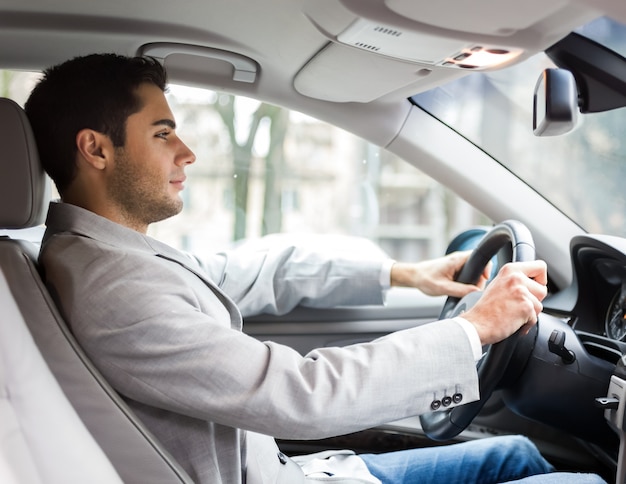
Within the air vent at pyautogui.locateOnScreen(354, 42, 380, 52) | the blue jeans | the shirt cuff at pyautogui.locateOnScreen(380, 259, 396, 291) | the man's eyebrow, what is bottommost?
the blue jeans

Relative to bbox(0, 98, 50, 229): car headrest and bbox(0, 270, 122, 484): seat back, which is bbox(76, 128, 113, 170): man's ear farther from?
bbox(0, 270, 122, 484): seat back

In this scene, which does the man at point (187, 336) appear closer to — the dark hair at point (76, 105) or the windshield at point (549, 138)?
the dark hair at point (76, 105)

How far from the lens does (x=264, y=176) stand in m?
3.29

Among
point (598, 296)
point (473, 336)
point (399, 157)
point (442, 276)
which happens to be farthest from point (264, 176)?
point (473, 336)

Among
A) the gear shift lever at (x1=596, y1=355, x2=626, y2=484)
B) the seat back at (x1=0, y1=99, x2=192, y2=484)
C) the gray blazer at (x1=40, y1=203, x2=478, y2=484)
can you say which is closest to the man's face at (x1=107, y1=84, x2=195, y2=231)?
the gray blazer at (x1=40, y1=203, x2=478, y2=484)

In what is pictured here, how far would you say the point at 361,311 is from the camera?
2318 mm

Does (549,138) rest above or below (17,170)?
above

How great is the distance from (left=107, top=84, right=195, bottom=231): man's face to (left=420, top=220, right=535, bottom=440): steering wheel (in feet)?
2.33

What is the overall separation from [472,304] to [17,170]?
0.99 m

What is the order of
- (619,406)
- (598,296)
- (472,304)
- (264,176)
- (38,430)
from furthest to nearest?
1. (264,176)
2. (598,296)
3. (472,304)
4. (619,406)
5. (38,430)

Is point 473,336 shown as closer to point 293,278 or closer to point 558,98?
point 558,98

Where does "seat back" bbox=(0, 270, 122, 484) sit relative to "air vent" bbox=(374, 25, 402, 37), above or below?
below

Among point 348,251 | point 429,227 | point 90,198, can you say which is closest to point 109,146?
point 90,198

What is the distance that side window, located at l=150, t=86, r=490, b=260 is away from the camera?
2516 millimetres
